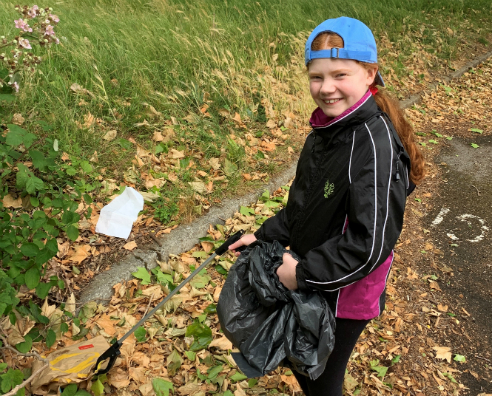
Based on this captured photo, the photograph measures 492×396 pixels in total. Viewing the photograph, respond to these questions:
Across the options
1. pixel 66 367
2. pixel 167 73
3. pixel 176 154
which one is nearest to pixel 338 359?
pixel 66 367

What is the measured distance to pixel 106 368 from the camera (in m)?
2.35

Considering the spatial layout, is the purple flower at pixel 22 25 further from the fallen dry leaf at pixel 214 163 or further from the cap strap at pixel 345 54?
the fallen dry leaf at pixel 214 163

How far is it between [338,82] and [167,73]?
12.2ft

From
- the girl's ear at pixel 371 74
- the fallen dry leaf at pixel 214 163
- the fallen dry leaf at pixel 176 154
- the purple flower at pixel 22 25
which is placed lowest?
the fallen dry leaf at pixel 214 163

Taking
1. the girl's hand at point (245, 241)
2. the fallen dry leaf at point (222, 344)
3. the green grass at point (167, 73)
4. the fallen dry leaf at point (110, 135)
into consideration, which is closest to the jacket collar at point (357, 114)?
the girl's hand at point (245, 241)

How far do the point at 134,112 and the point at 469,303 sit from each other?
3736 millimetres

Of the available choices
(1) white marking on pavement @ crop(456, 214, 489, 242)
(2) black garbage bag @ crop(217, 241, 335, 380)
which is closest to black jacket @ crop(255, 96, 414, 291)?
(2) black garbage bag @ crop(217, 241, 335, 380)

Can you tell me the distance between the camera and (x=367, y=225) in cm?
142

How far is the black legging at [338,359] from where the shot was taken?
1715 mm

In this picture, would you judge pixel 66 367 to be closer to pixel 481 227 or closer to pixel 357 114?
pixel 357 114

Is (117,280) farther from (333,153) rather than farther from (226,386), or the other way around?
(333,153)

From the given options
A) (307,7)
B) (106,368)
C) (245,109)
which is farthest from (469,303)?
(307,7)

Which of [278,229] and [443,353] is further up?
[278,229]

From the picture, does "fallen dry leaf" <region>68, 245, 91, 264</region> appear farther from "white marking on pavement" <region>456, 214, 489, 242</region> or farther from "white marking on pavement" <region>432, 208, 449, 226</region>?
"white marking on pavement" <region>456, 214, 489, 242</region>
